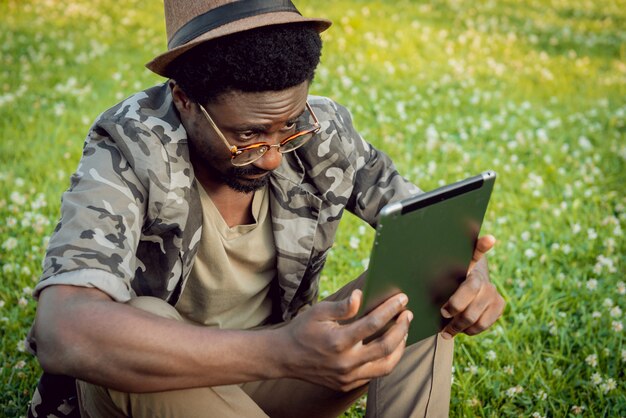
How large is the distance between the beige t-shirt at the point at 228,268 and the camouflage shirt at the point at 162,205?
0.21 feet

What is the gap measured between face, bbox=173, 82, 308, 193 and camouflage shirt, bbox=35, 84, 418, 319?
0.07 m

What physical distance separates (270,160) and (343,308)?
0.88 m

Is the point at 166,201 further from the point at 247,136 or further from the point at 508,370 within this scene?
the point at 508,370

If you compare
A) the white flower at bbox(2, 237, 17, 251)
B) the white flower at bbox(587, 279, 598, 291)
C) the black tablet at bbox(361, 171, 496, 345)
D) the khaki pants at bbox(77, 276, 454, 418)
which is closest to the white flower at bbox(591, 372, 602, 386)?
the white flower at bbox(587, 279, 598, 291)

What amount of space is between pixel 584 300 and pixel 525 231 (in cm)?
90

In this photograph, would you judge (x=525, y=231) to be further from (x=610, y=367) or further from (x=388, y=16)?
(x=388, y=16)

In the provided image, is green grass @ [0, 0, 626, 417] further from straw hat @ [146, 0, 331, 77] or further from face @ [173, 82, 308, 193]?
straw hat @ [146, 0, 331, 77]

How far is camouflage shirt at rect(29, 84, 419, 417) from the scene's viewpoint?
94.3 inches

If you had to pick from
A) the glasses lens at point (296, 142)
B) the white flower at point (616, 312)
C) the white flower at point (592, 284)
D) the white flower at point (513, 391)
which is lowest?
the white flower at point (592, 284)

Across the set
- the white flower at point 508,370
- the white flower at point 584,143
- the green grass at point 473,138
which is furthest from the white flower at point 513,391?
the white flower at point 584,143

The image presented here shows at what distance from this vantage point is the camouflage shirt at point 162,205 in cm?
239

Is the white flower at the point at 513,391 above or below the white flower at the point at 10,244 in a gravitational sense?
below

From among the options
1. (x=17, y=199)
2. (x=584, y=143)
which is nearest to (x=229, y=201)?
Result: (x=17, y=199)

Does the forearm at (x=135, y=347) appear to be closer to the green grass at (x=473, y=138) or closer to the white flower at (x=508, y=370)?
the green grass at (x=473, y=138)
